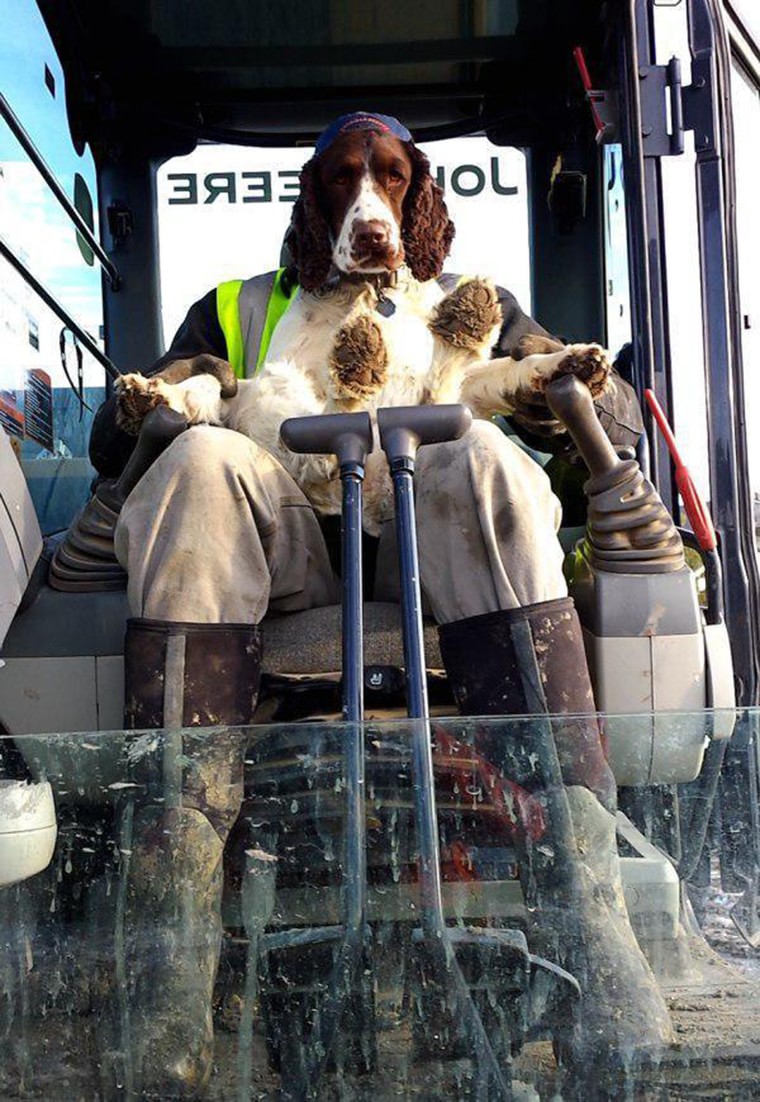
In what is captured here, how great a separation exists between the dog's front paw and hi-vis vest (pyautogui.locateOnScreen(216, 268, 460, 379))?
58cm

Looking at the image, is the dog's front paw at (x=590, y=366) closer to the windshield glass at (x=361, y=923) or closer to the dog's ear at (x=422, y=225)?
the dog's ear at (x=422, y=225)

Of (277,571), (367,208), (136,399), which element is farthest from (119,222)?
(277,571)

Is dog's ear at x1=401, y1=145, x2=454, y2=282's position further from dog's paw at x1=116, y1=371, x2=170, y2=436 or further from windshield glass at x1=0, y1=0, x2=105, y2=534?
windshield glass at x1=0, y1=0, x2=105, y2=534

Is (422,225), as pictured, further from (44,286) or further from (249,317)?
(44,286)

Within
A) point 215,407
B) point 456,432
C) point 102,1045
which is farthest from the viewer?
point 215,407

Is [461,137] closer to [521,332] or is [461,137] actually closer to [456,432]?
[521,332]

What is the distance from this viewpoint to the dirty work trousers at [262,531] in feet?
6.63

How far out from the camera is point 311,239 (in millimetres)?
2771

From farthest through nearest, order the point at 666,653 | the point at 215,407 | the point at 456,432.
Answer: the point at 215,407 → the point at 666,653 → the point at 456,432

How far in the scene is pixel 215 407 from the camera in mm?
2576

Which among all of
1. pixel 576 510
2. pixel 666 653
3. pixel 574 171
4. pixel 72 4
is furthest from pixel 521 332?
pixel 72 4

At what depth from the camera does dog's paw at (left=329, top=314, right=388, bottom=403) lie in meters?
2.59

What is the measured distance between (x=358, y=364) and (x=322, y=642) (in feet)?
2.03

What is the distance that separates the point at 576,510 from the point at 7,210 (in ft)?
4.76
